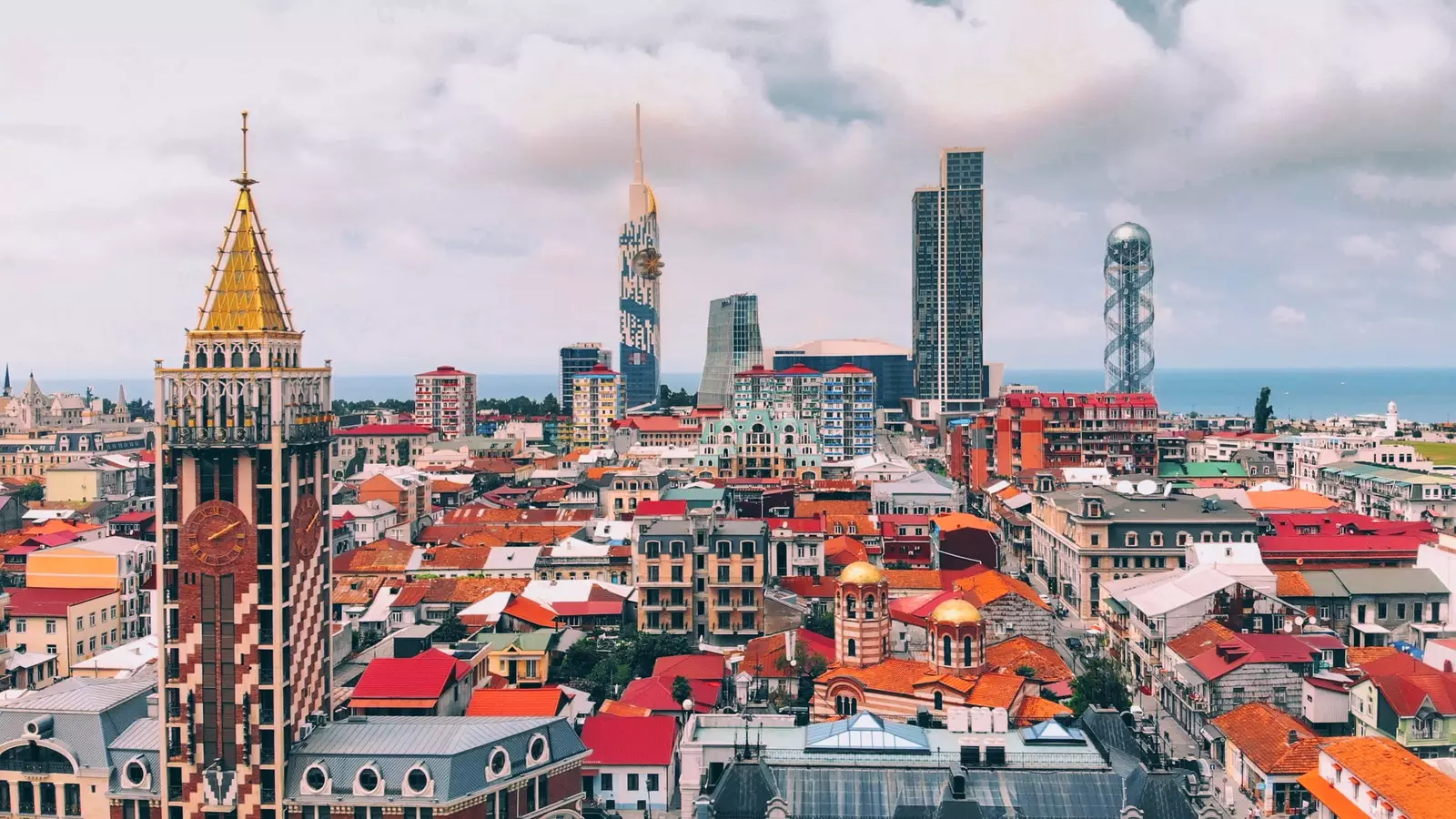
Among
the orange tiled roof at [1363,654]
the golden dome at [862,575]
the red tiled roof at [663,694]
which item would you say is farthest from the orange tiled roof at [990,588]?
the red tiled roof at [663,694]

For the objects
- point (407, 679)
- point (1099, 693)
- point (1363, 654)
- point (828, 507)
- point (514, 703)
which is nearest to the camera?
point (407, 679)

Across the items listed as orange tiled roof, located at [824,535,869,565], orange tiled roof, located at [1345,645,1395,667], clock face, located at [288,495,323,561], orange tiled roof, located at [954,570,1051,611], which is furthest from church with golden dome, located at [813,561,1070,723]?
orange tiled roof, located at [824,535,869,565]

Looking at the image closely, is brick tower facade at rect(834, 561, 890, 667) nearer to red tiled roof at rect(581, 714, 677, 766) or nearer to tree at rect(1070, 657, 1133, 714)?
tree at rect(1070, 657, 1133, 714)

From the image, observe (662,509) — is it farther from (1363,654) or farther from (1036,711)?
(1363,654)

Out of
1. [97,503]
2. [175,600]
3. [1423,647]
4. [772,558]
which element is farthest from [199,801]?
[97,503]

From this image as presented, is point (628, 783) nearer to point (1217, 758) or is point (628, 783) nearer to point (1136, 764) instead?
point (1136, 764)

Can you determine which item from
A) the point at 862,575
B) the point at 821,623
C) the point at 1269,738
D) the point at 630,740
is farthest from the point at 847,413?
the point at 630,740

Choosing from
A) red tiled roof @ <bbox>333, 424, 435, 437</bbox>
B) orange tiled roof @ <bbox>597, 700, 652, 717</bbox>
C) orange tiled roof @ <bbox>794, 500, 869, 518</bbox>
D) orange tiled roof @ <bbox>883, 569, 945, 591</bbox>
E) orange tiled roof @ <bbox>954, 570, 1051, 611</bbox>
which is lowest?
orange tiled roof @ <bbox>597, 700, 652, 717</bbox>
